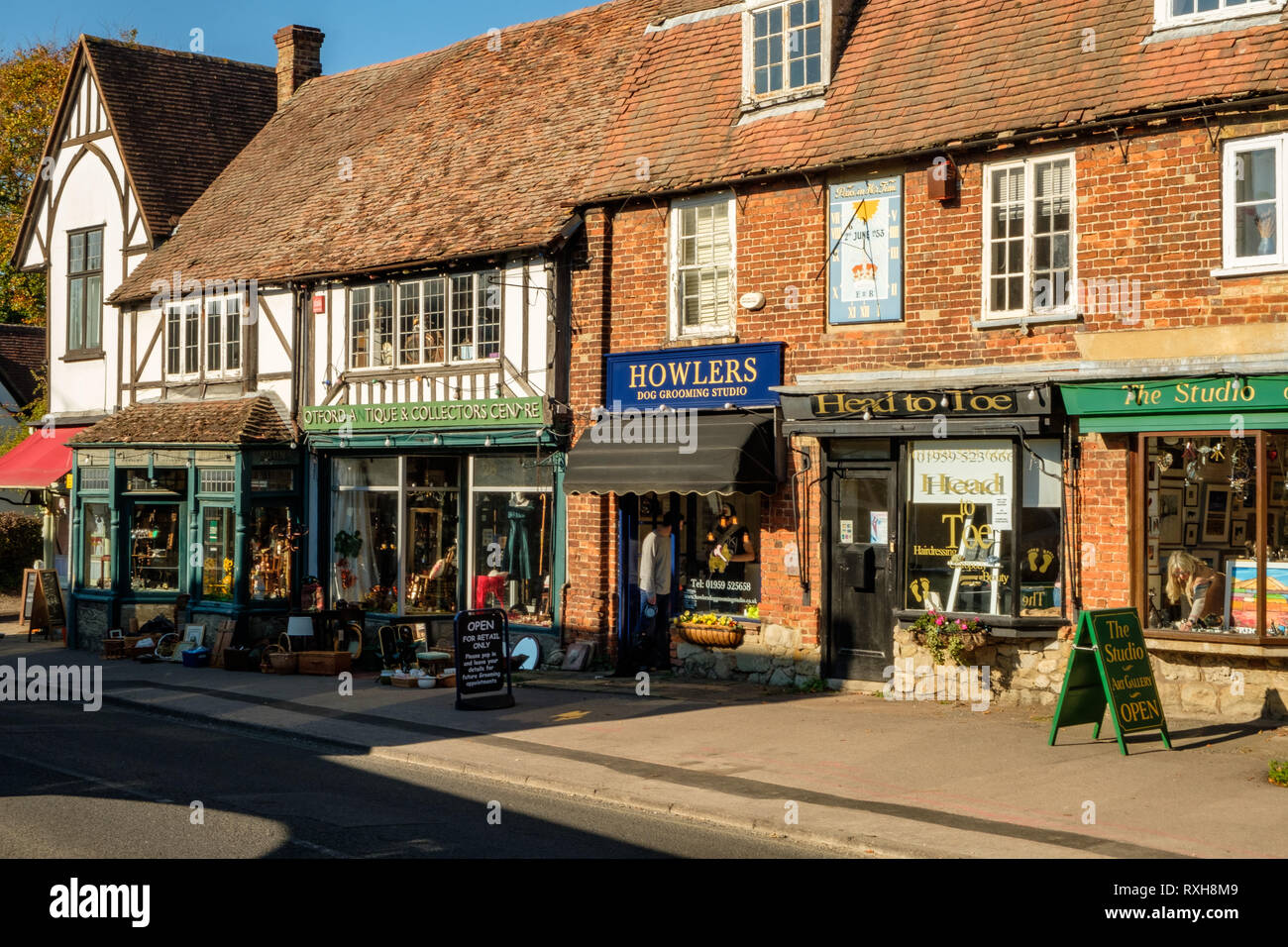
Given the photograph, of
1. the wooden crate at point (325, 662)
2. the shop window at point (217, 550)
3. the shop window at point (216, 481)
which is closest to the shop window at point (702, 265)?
the wooden crate at point (325, 662)

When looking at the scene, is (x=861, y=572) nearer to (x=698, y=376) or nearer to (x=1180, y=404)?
(x=698, y=376)

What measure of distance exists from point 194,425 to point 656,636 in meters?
9.72

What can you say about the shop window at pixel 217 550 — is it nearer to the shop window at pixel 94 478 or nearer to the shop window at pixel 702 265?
the shop window at pixel 94 478

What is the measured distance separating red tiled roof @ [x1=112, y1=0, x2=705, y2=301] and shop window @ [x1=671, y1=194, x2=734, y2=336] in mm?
2044

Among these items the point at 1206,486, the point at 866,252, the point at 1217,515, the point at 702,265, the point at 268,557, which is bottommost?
the point at 268,557

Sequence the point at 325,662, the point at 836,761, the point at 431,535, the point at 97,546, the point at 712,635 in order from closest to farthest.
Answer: the point at 836,761, the point at 712,635, the point at 325,662, the point at 431,535, the point at 97,546

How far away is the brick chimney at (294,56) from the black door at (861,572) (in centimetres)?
1914

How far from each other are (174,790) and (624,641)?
7995mm

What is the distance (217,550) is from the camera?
2380 cm

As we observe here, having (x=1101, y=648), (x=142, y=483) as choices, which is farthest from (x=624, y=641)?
(x=142, y=483)

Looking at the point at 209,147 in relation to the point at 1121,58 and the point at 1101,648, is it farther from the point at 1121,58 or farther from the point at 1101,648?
the point at 1101,648

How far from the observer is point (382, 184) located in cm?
2408

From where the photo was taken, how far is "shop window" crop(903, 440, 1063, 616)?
14.9m

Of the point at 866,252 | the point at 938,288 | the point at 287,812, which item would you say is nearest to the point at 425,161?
the point at 866,252
